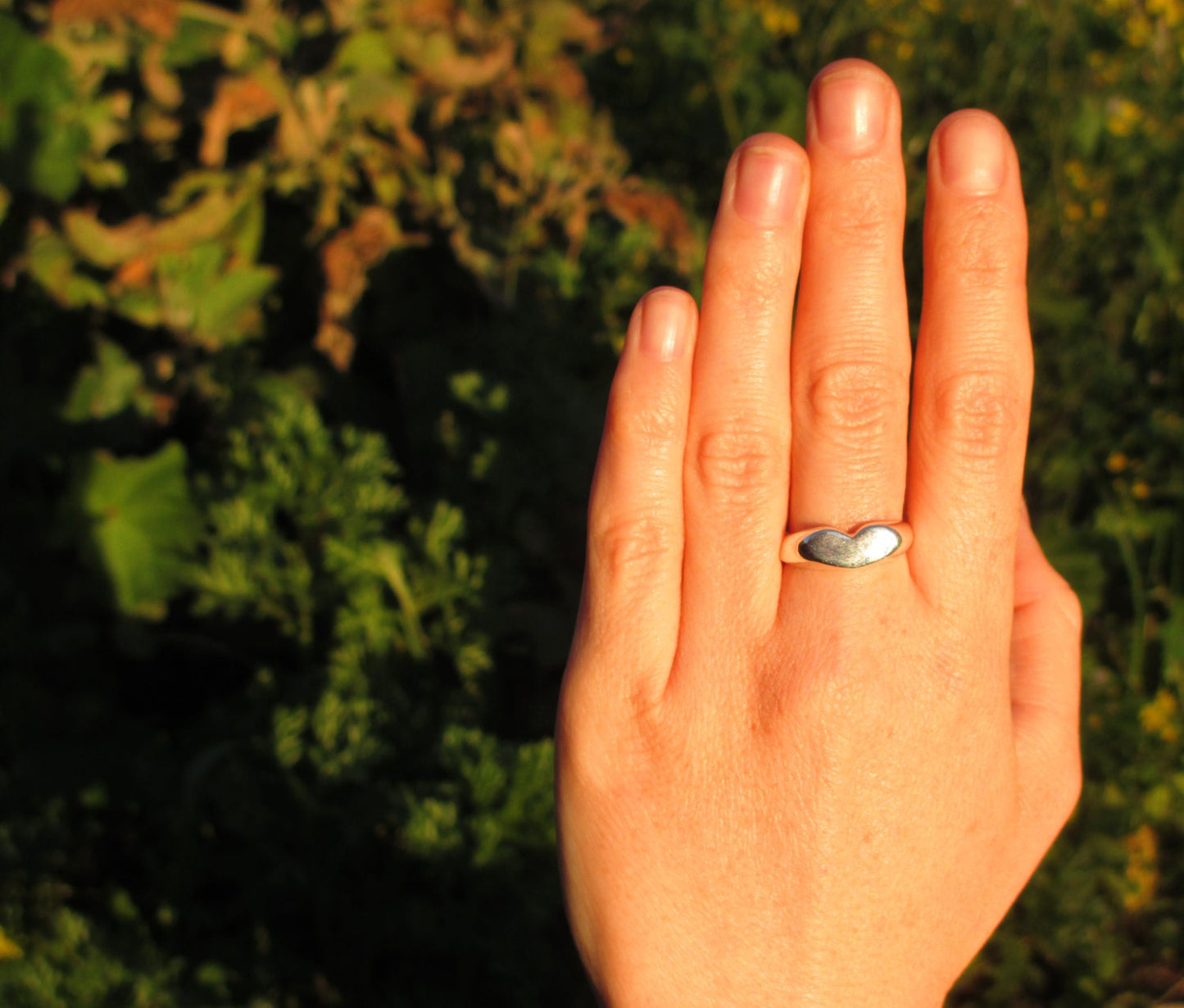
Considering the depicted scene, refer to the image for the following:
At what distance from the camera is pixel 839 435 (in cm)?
177

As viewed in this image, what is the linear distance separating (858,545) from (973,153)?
710 mm

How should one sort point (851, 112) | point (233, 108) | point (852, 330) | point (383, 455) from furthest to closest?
1. point (233, 108)
2. point (383, 455)
3. point (852, 330)
4. point (851, 112)

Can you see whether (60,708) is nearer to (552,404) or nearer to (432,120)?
(552,404)

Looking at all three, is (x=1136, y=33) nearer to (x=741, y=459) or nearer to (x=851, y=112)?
(x=851, y=112)

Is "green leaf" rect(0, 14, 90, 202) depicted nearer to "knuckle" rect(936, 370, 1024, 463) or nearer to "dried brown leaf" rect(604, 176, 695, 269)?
"dried brown leaf" rect(604, 176, 695, 269)

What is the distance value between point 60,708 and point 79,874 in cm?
48

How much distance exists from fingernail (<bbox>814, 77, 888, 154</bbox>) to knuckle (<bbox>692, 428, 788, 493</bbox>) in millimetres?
523

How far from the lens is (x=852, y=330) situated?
5.86 feet

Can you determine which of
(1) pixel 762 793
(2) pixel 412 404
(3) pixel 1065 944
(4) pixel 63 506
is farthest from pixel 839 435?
(4) pixel 63 506

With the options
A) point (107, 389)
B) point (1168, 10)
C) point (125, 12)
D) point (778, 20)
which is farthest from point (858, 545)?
point (1168, 10)

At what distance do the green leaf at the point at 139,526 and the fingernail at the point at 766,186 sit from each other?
77.1 inches

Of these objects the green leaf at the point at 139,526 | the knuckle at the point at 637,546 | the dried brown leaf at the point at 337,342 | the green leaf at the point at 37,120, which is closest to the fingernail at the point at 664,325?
the knuckle at the point at 637,546

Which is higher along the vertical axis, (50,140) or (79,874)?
(50,140)

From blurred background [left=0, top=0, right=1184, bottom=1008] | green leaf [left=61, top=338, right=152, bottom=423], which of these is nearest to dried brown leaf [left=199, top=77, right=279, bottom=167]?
blurred background [left=0, top=0, right=1184, bottom=1008]
